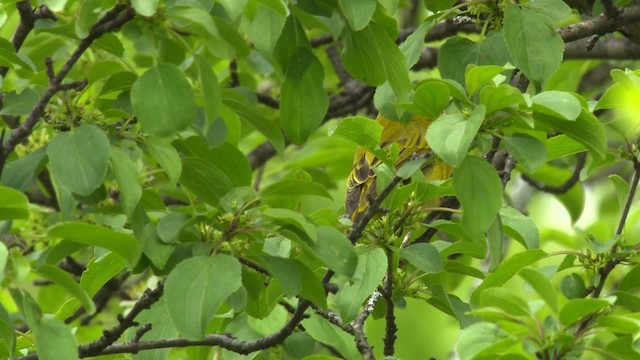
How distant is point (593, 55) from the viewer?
6.36 meters

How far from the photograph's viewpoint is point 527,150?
2895 mm

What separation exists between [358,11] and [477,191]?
53 centimetres

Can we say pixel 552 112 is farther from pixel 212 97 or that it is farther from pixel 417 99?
pixel 212 97

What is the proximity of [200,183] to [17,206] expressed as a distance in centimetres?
50

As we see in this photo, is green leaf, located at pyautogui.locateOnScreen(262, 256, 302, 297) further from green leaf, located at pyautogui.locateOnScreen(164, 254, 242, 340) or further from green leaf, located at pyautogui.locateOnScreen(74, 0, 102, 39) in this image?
green leaf, located at pyautogui.locateOnScreen(74, 0, 102, 39)

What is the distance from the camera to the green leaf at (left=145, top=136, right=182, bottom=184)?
110 inches

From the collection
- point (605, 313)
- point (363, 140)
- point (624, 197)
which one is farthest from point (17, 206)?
point (624, 197)

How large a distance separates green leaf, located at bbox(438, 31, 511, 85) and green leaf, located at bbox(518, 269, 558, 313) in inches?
37.5

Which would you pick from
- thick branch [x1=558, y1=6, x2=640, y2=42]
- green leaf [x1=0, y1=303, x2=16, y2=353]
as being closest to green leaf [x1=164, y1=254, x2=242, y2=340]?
green leaf [x1=0, y1=303, x2=16, y2=353]

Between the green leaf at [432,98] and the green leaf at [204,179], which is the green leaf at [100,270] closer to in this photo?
the green leaf at [204,179]

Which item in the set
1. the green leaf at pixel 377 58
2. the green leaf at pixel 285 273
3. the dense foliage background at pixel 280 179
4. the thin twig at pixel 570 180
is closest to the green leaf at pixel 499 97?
the dense foliage background at pixel 280 179

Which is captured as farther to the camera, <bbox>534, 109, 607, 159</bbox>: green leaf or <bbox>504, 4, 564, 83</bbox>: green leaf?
<bbox>504, 4, 564, 83</bbox>: green leaf

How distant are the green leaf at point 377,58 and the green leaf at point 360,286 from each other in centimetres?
46

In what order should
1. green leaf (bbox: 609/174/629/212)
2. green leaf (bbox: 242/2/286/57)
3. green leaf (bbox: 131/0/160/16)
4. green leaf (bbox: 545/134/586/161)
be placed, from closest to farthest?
1. green leaf (bbox: 131/0/160/16)
2. green leaf (bbox: 242/2/286/57)
3. green leaf (bbox: 545/134/586/161)
4. green leaf (bbox: 609/174/629/212)
